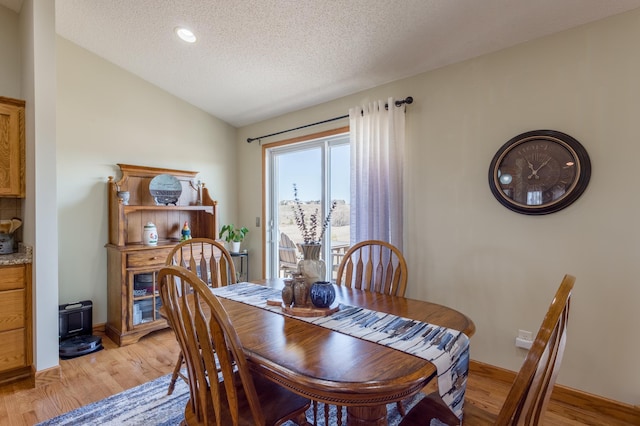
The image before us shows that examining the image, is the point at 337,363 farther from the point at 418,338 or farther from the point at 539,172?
the point at 539,172

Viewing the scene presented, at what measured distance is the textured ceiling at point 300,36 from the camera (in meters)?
1.99

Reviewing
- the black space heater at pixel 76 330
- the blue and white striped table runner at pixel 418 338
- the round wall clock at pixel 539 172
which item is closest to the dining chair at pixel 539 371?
the blue and white striped table runner at pixel 418 338

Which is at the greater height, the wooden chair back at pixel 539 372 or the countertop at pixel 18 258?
the countertop at pixel 18 258

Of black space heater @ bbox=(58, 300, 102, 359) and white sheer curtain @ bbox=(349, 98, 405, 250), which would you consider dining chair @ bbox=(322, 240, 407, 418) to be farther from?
black space heater @ bbox=(58, 300, 102, 359)

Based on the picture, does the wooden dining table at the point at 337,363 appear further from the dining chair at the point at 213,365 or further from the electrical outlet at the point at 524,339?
the electrical outlet at the point at 524,339

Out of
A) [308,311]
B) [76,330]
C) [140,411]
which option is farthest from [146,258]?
[308,311]

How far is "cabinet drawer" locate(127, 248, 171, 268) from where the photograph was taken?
300 cm

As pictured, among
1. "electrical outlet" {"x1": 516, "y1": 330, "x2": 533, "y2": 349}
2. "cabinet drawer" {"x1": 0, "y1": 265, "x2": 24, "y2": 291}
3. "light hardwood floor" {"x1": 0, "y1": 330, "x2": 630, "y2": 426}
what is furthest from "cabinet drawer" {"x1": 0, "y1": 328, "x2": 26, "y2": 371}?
"electrical outlet" {"x1": 516, "y1": 330, "x2": 533, "y2": 349}

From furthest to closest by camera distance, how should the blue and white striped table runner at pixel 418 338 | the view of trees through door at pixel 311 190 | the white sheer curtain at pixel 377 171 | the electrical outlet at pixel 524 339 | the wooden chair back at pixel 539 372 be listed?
the view of trees through door at pixel 311 190 < the white sheer curtain at pixel 377 171 < the electrical outlet at pixel 524 339 < the blue and white striped table runner at pixel 418 338 < the wooden chair back at pixel 539 372

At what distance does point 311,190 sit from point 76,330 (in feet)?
8.35

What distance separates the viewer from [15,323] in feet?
7.52

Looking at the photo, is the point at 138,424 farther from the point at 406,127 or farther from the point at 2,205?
the point at 406,127

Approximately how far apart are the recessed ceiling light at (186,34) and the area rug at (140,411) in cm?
264

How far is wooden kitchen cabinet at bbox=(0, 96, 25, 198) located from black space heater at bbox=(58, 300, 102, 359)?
1075mm
